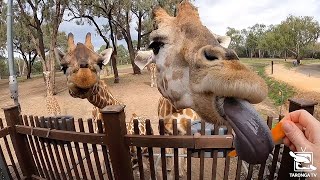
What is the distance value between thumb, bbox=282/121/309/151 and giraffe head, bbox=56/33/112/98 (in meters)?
2.73

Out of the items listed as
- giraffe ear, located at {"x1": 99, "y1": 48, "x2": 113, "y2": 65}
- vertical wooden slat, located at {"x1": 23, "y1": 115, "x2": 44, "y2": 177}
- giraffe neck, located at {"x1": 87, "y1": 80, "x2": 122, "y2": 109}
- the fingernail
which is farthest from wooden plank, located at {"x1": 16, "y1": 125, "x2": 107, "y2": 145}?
the fingernail

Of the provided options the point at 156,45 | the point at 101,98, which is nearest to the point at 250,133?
the point at 156,45

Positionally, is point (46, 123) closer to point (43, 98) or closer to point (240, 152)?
point (240, 152)

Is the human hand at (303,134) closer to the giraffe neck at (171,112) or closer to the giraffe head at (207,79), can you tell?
the giraffe head at (207,79)

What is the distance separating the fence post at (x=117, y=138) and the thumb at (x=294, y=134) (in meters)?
1.61

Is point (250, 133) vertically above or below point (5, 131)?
above

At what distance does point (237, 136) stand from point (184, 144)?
1.46m

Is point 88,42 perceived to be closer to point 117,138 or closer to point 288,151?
point 117,138

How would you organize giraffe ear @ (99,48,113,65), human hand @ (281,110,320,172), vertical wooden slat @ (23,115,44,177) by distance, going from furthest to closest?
giraffe ear @ (99,48,113,65)
vertical wooden slat @ (23,115,44,177)
human hand @ (281,110,320,172)

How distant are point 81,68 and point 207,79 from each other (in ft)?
8.61

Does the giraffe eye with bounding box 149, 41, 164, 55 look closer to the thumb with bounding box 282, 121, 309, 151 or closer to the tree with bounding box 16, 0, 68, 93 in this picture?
the thumb with bounding box 282, 121, 309, 151

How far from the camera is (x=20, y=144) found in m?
4.27

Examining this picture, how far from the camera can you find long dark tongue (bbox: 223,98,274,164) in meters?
1.31

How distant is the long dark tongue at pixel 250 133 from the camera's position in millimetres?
1309
